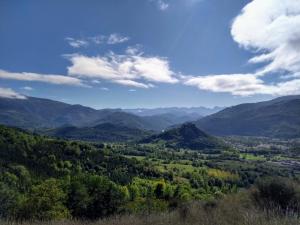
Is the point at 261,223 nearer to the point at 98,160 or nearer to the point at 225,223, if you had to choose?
the point at 225,223

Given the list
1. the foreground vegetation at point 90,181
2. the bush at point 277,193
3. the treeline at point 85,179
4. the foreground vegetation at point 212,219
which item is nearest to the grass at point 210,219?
the foreground vegetation at point 212,219

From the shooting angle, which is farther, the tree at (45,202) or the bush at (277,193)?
the tree at (45,202)

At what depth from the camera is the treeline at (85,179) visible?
4362cm

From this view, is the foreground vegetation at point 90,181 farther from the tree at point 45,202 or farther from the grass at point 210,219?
the grass at point 210,219

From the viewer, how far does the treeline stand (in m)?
43.6

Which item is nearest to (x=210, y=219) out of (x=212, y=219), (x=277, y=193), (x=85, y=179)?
(x=212, y=219)

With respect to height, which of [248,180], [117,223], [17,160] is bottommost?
[248,180]

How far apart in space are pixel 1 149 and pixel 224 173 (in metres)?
92.3

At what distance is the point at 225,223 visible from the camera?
770cm

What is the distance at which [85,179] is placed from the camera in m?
52.9

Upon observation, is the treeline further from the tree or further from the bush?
the bush

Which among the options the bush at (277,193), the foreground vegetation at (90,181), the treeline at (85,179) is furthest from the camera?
the treeline at (85,179)

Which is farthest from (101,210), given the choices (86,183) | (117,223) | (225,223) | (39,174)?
(39,174)

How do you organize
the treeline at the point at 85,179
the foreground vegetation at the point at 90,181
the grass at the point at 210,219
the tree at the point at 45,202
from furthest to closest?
1. the treeline at the point at 85,179
2. the foreground vegetation at the point at 90,181
3. the tree at the point at 45,202
4. the grass at the point at 210,219
